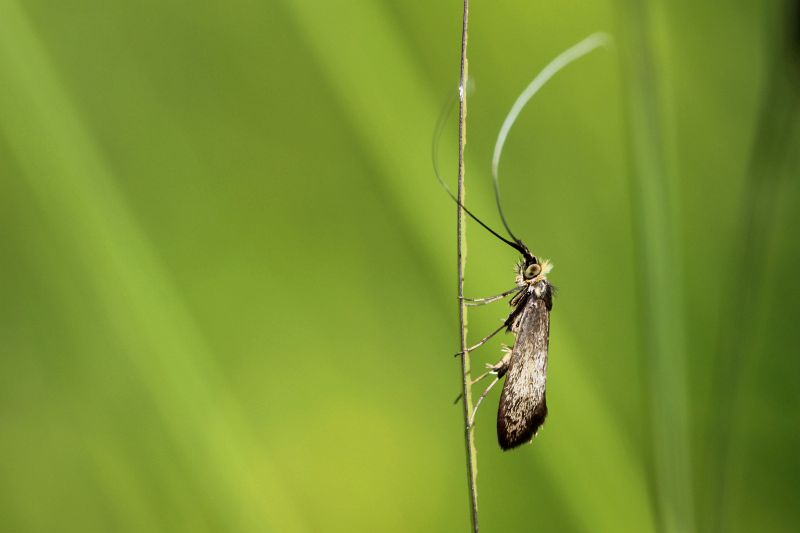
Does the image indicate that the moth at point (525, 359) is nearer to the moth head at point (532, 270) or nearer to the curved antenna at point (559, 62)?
the moth head at point (532, 270)

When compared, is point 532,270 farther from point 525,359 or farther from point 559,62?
point 559,62

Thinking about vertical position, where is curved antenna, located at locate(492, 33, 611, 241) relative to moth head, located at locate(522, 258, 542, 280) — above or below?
above

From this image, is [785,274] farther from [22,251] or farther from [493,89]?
[22,251]

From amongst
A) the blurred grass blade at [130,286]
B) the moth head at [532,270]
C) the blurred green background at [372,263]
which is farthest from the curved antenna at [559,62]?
the blurred grass blade at [130,286]

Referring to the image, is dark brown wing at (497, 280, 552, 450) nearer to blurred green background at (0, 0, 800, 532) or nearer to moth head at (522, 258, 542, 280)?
moth head at (522, 258, 542, 280)

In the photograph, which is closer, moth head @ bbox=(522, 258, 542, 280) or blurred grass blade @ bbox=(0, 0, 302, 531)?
moth head @ bbox=(522, 258, 542, 280)

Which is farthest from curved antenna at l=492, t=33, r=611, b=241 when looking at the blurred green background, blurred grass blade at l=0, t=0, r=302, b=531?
blurred grass blade at l=0, t=0, r=302, b=531

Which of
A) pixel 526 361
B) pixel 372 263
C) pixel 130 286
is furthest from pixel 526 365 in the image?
pixel 130 286
